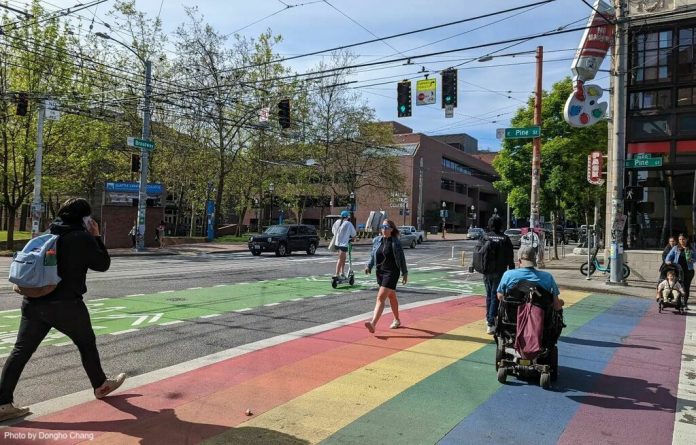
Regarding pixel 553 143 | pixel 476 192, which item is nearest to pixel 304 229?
pixel 553 143

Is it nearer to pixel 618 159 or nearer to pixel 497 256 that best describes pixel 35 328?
pixel 497 256

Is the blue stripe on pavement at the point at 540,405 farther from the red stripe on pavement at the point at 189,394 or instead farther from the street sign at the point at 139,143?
the street sign at the point at 139,143

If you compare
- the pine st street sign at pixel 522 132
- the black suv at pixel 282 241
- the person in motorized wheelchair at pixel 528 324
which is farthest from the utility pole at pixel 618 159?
the black suv at pixel 282 241

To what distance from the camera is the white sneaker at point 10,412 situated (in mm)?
4332

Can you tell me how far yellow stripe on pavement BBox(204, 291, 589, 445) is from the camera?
4.28 m

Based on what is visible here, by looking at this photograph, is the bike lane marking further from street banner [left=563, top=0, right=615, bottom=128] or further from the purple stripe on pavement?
street banner [left=563, top=0, right=615, bottom=128]

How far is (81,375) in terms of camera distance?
5852 mm

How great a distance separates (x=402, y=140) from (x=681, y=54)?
5128 centimetres

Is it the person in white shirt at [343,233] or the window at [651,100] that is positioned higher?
the window at [651,100]

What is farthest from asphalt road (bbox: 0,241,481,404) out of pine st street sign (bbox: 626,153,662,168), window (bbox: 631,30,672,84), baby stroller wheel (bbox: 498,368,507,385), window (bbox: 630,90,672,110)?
window (bbox: 631,30,672,84)

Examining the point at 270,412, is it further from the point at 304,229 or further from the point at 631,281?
the point at 304,229

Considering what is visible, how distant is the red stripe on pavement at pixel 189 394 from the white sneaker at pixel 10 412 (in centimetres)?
12

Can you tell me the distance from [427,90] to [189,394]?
47.1 feet

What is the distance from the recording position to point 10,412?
438cm
